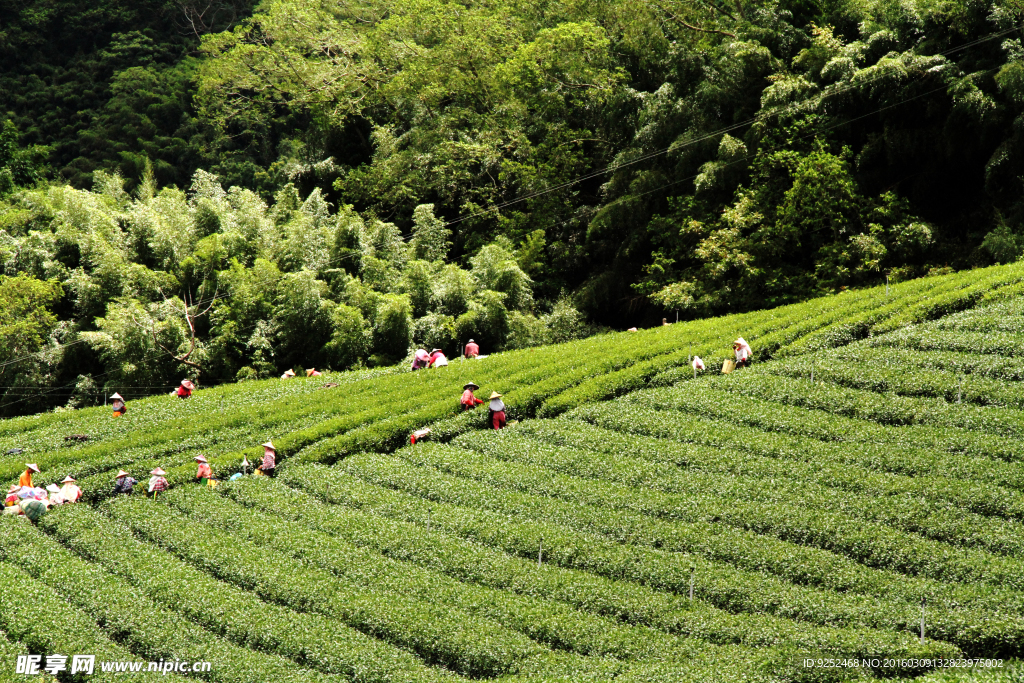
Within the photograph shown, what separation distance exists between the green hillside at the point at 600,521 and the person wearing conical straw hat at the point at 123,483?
11.9 inches

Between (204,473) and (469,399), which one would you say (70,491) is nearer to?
(204,473)

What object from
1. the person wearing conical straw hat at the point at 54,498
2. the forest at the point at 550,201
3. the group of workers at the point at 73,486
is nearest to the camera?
the group of workers at the point at 73,486

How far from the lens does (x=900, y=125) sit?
32.3 meters

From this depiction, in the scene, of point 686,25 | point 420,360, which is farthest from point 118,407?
point 686,25

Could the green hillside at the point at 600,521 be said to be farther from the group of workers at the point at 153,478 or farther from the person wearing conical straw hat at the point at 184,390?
the person wearing conical straw hat at the point at 184,390

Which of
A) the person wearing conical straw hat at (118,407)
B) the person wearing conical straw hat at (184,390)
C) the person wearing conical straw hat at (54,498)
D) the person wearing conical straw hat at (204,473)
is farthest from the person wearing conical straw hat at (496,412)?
the person wearing conical straw hat at (118,407)

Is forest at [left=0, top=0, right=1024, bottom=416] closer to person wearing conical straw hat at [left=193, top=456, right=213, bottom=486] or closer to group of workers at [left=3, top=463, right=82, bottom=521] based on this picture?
person wearing conical straw hat at [left=193, top=456, right=213, bottom=486]

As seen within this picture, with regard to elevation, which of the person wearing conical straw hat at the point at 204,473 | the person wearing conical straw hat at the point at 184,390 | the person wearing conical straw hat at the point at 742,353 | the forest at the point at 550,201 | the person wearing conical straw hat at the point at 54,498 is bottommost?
the person wearing conical straw hat at the point at 54,498

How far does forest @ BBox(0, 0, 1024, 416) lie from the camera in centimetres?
3186

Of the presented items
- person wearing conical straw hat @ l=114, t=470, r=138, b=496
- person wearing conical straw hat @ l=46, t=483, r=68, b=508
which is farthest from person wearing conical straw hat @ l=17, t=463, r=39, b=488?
person wearing conical straw hat @ l=114, t=470, r=138, b=496

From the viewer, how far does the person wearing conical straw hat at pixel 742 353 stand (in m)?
25.9

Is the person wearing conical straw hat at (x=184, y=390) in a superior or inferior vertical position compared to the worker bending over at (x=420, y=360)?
inferior

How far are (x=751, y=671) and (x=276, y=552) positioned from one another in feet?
34.3

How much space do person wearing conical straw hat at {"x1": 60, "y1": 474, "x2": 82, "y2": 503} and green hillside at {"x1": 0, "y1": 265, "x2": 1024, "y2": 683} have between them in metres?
0.40
